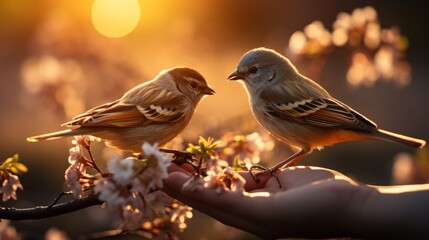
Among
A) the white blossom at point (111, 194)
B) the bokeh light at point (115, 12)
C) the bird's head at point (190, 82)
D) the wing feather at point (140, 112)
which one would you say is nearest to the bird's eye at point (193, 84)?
the bird's head at point (190, 82)

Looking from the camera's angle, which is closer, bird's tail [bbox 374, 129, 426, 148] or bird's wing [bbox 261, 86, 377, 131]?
bird's tail [bbox 374, 129, 426, 148]

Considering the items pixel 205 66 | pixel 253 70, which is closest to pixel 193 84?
pixel 253 70

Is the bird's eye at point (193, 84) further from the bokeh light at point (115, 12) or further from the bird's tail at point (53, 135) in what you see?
the bokeh light at point (115, 12)

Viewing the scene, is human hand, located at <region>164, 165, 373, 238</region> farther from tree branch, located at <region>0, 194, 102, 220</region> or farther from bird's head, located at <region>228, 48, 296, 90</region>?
bird's head, located at <region>228, 48, 296, 90</region>

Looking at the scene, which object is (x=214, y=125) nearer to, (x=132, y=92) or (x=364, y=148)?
(x=132, y=92)

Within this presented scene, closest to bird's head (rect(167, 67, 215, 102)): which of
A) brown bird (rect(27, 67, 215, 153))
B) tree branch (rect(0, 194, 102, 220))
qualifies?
brown bird (rect(27, 67, 215, 153))

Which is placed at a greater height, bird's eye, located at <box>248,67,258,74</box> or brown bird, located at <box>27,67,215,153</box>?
bird's eye, located at <box>248,67,258,74</box>

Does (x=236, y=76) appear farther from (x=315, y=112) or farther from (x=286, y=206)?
(x=286, y=206)
